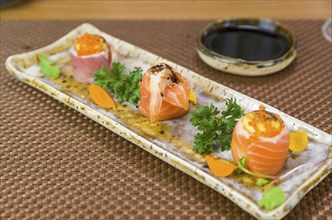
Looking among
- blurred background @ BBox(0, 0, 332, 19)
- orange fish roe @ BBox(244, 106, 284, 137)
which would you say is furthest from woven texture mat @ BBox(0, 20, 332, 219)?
blurred background @ BBox(0, 0, 332, 19)

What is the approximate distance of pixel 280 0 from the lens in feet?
6.73

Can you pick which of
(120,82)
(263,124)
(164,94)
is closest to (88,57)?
(120,82)

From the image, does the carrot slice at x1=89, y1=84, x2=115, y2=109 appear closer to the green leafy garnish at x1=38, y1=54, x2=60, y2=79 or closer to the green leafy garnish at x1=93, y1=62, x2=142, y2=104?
the green leafy garnish at x1=93, y1=62, x2=142, y2=104

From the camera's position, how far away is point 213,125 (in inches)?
45.4

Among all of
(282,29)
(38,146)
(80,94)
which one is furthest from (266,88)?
(38,146)

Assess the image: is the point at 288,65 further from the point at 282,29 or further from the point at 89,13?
the point at 89,13

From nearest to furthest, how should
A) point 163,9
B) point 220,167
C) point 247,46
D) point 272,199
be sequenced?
point 272,199 < point 220,167 < point 247,46 < point 163,9

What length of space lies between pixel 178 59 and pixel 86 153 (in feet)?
1.78

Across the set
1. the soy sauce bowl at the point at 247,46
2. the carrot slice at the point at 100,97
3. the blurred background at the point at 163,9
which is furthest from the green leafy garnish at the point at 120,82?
the blurred background at the point at 163,9

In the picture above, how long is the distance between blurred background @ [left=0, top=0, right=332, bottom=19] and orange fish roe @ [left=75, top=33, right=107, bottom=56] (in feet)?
1.78

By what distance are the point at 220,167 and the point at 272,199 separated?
0.15 meters

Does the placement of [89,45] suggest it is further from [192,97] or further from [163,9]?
[163,9]

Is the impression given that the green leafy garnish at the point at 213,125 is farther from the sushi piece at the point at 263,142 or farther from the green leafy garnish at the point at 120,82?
the green leafy garnish at the point at 120,82

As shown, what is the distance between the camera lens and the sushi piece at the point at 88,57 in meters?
1.42
